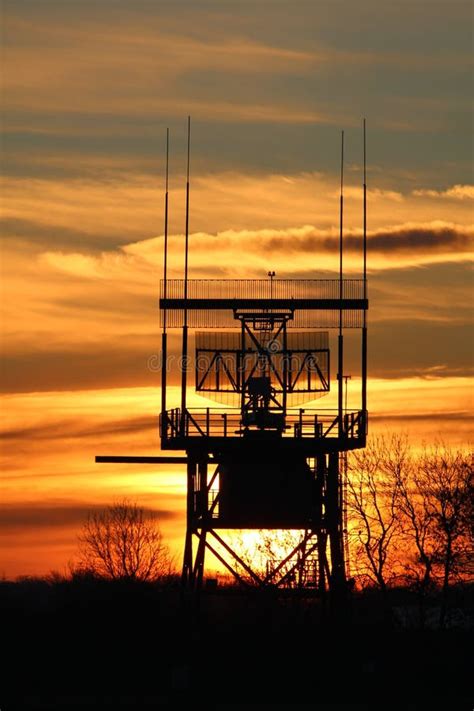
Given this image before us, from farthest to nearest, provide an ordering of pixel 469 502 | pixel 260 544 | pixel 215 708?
pixel 260 544, pixel 469 502, pixel 215 708

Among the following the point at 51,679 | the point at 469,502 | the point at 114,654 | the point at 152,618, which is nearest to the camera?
the point at 51,679

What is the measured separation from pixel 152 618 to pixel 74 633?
3.75 metres

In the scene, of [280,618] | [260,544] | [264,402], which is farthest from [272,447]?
[260,544]

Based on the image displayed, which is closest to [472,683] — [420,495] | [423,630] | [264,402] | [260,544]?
[423,630]

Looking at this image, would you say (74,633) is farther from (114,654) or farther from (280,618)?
(280,618)

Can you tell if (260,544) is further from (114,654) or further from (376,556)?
(114,654)

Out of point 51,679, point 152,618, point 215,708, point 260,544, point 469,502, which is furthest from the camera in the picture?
point 260,544

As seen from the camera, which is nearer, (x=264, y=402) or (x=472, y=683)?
(x=472, y=683)

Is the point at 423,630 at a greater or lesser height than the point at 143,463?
lesser

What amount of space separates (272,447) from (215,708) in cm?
1312

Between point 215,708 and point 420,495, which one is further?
point 420,495

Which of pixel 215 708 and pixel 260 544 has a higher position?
pixel 260 544

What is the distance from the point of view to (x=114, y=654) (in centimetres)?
7588

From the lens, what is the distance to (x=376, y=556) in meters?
88.9
